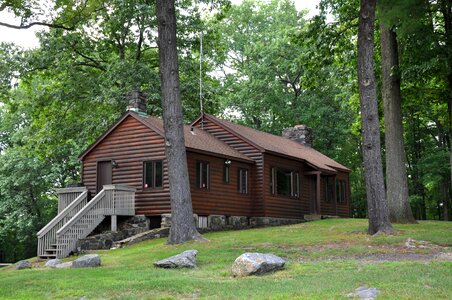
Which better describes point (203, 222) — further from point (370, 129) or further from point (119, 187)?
point (370, 129)

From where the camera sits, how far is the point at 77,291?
29.7 ft

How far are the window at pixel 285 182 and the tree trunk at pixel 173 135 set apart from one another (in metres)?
10.8

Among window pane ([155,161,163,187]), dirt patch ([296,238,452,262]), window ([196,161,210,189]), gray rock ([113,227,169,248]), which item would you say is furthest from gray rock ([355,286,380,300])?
window ([196,161,210,189])

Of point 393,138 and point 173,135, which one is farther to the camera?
point 393,138

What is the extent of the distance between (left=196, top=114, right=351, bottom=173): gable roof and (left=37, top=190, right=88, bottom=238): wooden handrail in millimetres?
8437

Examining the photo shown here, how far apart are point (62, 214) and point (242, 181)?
29.7 feet

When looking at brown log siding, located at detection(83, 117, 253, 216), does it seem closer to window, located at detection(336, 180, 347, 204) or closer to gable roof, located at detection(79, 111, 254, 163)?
gable roof, located at detection(79, 111, 254, 163)

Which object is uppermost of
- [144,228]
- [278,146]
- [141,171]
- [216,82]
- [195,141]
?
[216,82]

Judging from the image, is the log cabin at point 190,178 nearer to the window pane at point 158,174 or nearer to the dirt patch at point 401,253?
the window pane at point 158,174

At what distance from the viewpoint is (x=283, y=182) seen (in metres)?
27.9

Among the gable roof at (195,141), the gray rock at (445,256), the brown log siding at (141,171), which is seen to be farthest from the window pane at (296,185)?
the gray rock at (445,256)

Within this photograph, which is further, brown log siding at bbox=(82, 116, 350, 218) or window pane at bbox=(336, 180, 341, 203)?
window pane at bbox=(336, 180, 341, 203)

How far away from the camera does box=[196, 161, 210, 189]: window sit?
906 inches

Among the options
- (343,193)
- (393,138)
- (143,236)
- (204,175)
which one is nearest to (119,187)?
(143,236)
